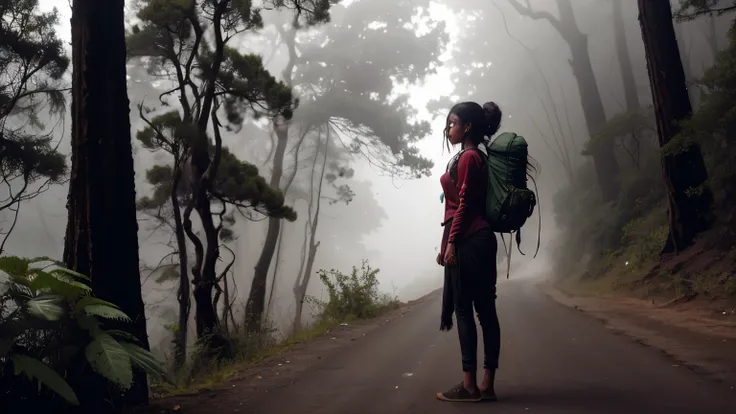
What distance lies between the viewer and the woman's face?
13.8 ft

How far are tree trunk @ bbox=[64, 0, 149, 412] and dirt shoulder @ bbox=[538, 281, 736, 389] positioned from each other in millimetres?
4476

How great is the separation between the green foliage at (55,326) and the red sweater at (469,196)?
221 cm

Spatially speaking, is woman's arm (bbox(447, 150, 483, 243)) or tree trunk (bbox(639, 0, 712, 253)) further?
tree trunk (bbox(639, 0, 712, 253))

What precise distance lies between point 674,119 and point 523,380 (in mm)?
8140

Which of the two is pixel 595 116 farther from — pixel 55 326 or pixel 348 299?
pixel 55 326

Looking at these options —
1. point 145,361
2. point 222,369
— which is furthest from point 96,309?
point 222,369

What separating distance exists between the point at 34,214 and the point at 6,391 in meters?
48.6

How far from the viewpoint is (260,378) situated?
18.0 feet

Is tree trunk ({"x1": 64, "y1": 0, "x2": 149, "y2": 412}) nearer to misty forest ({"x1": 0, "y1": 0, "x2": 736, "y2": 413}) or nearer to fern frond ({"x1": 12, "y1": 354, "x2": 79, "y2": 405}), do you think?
misty forest ({"x1": 0, "y1": 0, "x2": 736, "y2": 413})

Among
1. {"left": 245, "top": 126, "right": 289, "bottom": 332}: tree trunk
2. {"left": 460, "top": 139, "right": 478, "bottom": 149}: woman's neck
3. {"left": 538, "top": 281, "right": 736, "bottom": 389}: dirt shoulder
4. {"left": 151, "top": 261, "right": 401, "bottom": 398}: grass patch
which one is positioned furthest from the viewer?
{"left": 245, "top": 126, "right": 289, "bottom": 332}: tree trunk

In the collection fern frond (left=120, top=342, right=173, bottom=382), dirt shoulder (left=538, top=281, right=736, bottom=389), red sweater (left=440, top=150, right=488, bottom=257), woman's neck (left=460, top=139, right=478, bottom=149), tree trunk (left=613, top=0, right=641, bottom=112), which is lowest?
dirt shoulder (left=538, top=281, right=736, bottom=389)

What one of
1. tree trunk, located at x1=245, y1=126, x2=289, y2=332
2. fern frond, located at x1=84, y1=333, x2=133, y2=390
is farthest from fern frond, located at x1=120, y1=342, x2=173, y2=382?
tree trunk, located at x1=245, y1=126, x2=289, y2=332

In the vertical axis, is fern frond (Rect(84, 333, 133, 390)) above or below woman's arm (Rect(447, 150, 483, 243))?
below

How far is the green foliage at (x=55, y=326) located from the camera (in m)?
3.27
